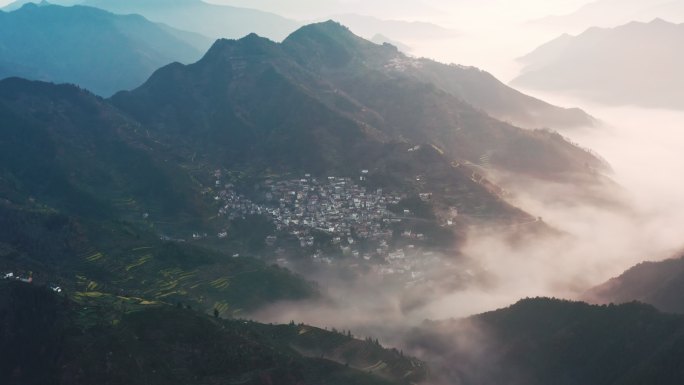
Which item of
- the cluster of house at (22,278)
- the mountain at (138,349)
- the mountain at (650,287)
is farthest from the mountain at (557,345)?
the cluster of house at (22,278)

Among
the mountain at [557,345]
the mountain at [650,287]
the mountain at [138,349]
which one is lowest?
the mountain at [138,349]

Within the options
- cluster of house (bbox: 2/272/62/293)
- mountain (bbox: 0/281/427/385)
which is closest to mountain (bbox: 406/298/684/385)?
mountain (bbox: 0/281/427/385)

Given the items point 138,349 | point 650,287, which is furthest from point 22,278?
point 650,287

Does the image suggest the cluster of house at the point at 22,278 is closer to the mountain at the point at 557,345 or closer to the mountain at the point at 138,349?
the mountain at the point at 138,349

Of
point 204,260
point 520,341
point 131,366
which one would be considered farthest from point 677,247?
point 131,366

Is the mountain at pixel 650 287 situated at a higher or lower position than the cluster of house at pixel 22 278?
higher

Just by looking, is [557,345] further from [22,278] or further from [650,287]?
[22,278]
